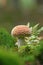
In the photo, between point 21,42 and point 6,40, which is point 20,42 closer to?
point 21,42

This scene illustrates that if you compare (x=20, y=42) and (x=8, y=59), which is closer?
(x=8, y=59)

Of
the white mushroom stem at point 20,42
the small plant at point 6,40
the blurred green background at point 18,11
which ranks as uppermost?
the blurred green background at point 18,11

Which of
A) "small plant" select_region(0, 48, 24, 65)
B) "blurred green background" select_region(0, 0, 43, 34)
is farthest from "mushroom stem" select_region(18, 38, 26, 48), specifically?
"blurred green background" select_region(0, 0, 43, 34)

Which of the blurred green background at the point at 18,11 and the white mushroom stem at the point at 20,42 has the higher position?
the blurred green background at the point at 18,11

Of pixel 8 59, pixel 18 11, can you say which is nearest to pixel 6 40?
pixel 8 59

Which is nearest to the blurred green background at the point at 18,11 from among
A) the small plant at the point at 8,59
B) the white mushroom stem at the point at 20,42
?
the white mushroom stem at the point at 20,42

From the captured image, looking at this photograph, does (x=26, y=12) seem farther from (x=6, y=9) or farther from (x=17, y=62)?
(x=17, y=62)

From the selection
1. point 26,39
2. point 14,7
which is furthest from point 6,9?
point 26,39

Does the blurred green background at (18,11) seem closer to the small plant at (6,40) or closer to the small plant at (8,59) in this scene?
the small plant at (6,40)

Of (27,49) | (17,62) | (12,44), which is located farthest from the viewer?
(12,44)

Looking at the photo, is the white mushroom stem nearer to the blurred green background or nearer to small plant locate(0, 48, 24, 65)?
small plant locate(0, 48, 24, 65)

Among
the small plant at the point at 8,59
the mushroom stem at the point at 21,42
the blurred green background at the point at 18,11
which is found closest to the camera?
the small plant at the point at 8,59
